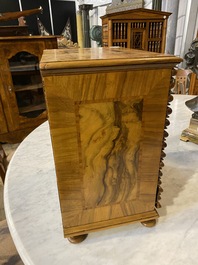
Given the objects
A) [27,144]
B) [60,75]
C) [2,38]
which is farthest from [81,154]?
[2,38]

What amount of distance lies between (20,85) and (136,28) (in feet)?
4.29

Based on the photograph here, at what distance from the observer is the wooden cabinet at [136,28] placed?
1.71 m

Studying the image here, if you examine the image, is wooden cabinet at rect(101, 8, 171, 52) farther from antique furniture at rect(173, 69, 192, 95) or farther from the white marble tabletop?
the white marble tabletop

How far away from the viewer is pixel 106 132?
1.46 ft

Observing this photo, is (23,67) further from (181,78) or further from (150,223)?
(150,223)

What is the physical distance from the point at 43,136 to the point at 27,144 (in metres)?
0.10

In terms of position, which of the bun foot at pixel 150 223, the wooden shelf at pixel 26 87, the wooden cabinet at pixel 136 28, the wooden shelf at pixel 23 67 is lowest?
the wooden shelf at pixel 26 87

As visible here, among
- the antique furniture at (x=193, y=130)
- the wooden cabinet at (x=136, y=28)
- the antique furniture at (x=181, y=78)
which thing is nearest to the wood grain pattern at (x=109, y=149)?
the antique furniture at (x=193, y=130)

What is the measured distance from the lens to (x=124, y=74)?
0.40 m

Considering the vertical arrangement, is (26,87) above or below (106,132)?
below

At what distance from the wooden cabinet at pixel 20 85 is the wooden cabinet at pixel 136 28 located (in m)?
0.68

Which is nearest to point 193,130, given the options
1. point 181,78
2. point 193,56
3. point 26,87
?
point 193,56

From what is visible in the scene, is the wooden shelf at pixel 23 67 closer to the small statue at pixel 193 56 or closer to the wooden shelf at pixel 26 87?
the wooden shelf at pixel 26 87

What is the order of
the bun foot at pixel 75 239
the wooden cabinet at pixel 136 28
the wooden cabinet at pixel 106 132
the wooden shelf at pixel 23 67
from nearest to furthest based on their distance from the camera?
the wooden cabinet at pixel 106 132, the bun foot at pixel 75 239, the wooden cabinet at pixel 136 28, the wooden shelf at pixel 23 67
